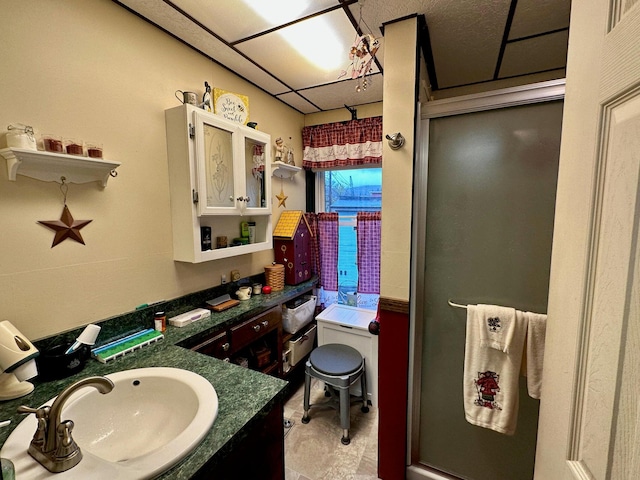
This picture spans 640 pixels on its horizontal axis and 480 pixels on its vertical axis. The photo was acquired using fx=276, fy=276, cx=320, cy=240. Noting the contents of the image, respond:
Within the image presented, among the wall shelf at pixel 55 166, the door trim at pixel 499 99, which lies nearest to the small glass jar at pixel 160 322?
the wall shelf at pixel 55 166

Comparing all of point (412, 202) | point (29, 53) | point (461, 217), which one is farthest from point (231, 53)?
point (461, 217)

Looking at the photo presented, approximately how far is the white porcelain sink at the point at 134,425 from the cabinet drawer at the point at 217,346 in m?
0.42

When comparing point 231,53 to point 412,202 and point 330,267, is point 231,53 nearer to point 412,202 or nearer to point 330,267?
point 412,202

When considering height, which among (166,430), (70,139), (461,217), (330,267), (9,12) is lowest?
(166,430)

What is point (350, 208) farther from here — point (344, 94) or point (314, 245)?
point (344, 94)

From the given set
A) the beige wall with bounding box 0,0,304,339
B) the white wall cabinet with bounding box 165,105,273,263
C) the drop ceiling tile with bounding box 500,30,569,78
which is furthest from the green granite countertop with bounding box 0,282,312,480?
the drop ceiling tile with bounding box 500,30,569,78

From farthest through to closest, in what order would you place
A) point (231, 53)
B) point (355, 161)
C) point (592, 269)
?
point (355, 161)
point (231, 53)
point (592, 269)

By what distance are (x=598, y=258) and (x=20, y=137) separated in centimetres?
172

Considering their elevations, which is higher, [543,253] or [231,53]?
[231,53]

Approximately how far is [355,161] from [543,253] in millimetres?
1637

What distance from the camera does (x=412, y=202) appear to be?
137 cm

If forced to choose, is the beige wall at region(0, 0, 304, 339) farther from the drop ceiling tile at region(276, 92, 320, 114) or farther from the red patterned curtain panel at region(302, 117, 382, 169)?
the red patterned curtain panel at region(302, 117, 382, 169)

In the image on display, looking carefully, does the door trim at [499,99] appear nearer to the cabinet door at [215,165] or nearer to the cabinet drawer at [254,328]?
the cabinet door at [215,165]

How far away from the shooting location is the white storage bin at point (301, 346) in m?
2.24
